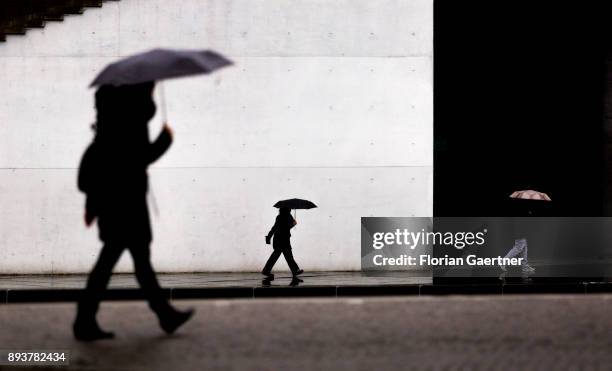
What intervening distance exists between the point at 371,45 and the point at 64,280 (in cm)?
655

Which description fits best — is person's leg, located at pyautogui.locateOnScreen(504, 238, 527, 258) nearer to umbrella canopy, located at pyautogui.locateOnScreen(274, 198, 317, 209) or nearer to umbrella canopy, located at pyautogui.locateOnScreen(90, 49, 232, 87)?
umbrella canopy, located at pyautogui.locateOnScreen(274, 198, 317, 209)

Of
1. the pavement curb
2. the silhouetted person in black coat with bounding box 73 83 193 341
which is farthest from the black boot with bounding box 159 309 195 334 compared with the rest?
the pavement curb

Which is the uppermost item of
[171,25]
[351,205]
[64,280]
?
[171,25]

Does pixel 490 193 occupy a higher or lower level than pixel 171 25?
lower

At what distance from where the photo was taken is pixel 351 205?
18.8m

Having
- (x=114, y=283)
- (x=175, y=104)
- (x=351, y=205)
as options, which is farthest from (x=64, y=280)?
(x=351, y=205)

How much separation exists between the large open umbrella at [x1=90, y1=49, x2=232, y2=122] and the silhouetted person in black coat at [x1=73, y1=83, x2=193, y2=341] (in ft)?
0.37

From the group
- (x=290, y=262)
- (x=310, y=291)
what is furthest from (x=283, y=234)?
(x=310, y=291)

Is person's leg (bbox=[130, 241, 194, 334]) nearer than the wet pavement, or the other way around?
the wet pavement

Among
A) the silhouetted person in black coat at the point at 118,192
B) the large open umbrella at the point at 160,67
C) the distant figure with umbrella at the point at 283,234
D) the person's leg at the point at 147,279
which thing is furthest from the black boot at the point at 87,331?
the distant figure with umbrella at the point at 283,234

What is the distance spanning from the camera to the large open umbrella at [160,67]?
7.81m

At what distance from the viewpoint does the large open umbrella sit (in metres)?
7.81

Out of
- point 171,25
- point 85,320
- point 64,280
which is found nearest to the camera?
point 85,320

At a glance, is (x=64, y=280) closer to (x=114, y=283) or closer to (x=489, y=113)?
(x=114, y=283)
